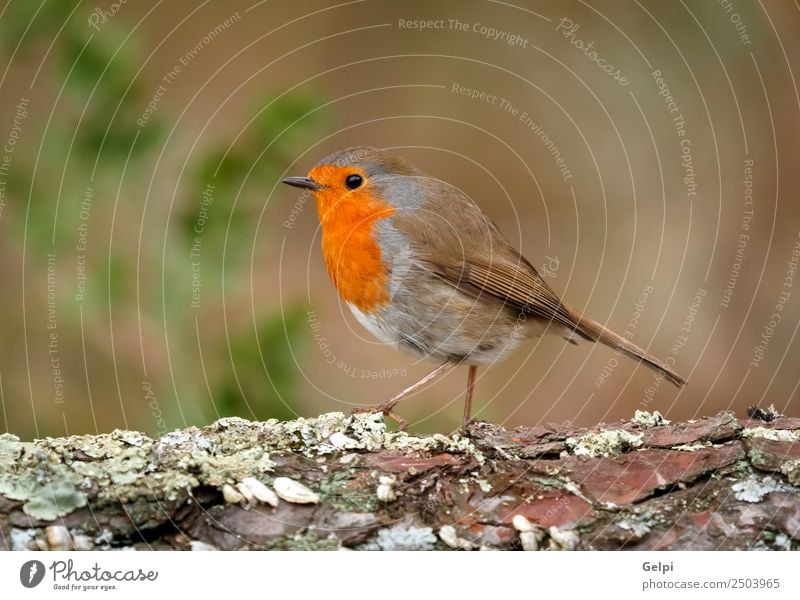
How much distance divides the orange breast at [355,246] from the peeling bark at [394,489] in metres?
0.83

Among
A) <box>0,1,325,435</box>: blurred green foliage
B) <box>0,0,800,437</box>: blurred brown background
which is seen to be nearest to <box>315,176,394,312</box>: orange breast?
<box>0,0,800,437</box>: blurred brown background

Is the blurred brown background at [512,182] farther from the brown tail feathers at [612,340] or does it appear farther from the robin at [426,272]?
the brown tail feathers at [612,340]

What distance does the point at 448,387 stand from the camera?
460 cm

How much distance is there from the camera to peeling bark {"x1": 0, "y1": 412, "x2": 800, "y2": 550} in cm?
221

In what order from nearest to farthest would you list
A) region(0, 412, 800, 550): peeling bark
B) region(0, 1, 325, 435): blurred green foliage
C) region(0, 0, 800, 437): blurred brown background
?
region(0, 412, 800, 550): peeling bark
region(0, 1, 325, 435): blurred green foliage
region(0, 0, 800, 437): blurred brown background

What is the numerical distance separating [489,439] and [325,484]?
509 mm

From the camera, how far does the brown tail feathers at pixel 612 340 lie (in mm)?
3387

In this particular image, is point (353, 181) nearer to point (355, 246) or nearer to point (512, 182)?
point (355, 246)

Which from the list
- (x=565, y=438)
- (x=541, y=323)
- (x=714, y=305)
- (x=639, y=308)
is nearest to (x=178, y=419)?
(x=565, y=438)

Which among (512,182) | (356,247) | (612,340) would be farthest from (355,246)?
→ (512,182)

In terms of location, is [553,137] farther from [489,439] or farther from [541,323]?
[489,439]

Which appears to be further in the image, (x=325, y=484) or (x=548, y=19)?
(x=548, y=19)

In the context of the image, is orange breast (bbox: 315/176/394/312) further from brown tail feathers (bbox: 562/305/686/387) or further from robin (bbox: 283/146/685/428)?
brown tail feathers (bbox: 562/305/686/387)

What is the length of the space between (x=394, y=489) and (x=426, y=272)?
127 centimetres
